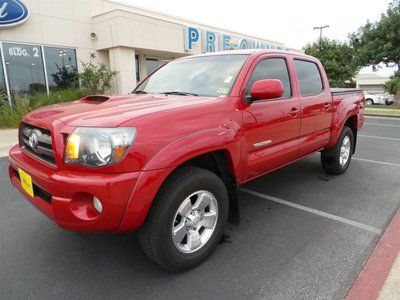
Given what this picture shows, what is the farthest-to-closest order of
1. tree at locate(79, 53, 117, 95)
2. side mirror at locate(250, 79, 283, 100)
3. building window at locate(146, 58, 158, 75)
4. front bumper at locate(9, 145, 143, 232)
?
building window at locate(146, 58, 158, 75), tree at locate(79, 53, 117, 95), side mirror at locate(250, 79, 283, 100), front bumper at locate(9, 145, 143, 232)

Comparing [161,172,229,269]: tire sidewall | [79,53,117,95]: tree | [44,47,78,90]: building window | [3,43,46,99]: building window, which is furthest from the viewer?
[79,53,117,95]: tree

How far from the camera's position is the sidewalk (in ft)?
24.2

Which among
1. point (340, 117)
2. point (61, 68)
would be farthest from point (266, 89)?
point (61, 68)

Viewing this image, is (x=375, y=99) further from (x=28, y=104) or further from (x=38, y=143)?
(x=38, y=143)

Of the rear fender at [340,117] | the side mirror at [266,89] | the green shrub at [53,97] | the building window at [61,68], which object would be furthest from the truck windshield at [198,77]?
the building window at [61,68]

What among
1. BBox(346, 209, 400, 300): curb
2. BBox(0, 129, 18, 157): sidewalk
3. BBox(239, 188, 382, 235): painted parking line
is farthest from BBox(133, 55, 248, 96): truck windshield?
BBox(0, 129, 18, 157): sidewalk

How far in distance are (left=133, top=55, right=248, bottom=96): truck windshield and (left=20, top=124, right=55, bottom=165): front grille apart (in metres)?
1.32

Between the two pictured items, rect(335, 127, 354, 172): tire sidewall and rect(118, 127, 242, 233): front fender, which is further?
rect(335, 127, 354, 172): tire sidewall

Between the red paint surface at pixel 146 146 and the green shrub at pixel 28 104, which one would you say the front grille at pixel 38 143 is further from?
the green shrub at pixel 28 104

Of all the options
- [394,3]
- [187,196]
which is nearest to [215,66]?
[187,196]

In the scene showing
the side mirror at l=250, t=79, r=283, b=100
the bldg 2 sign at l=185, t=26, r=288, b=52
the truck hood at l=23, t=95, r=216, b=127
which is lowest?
the truck hood at l=23, t=95, r=216, b=127

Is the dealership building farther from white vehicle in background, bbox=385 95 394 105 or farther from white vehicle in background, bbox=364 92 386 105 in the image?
white vehicle in background, bbox=385 95 394 105

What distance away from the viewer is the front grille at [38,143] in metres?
2.40

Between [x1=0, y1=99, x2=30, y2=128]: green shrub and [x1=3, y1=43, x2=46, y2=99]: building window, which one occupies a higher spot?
[x1=3, y1=43, x2=46, y2=99]: building window
